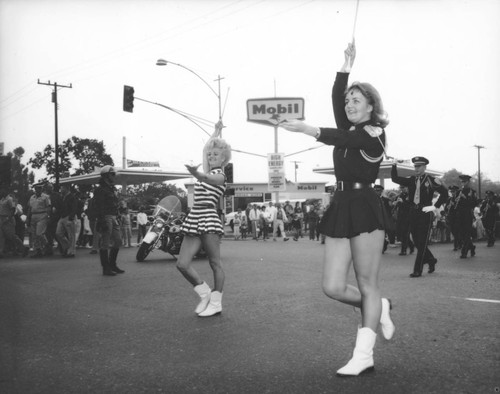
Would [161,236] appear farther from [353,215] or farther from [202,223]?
[353,215]

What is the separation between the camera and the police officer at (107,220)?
8.40m

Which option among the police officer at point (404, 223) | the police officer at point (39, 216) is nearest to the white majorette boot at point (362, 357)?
the police officer at point (404, 223)

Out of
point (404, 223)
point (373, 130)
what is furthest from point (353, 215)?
point (404, 223)

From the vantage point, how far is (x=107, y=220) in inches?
334

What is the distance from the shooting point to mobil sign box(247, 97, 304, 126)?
34969 mm

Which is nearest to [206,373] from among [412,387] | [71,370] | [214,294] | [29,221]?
[71,370]

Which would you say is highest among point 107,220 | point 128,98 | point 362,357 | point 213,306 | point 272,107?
point 272,107

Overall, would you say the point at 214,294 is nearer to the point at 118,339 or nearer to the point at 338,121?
the point at 118,339

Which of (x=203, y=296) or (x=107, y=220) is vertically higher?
(x=107, y=220)

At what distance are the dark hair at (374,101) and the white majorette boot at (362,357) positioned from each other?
1303mm

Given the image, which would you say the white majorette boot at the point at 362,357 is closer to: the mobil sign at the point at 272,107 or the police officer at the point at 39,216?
the police officer at the point at 39,216

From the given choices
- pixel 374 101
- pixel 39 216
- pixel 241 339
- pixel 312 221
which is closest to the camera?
pixel 374 101

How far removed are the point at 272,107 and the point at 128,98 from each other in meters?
16.8

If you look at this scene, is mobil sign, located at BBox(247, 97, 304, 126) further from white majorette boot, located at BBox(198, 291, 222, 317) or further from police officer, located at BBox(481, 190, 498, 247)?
white majorette boot, located at BBox(198, 291, 222, 317)
